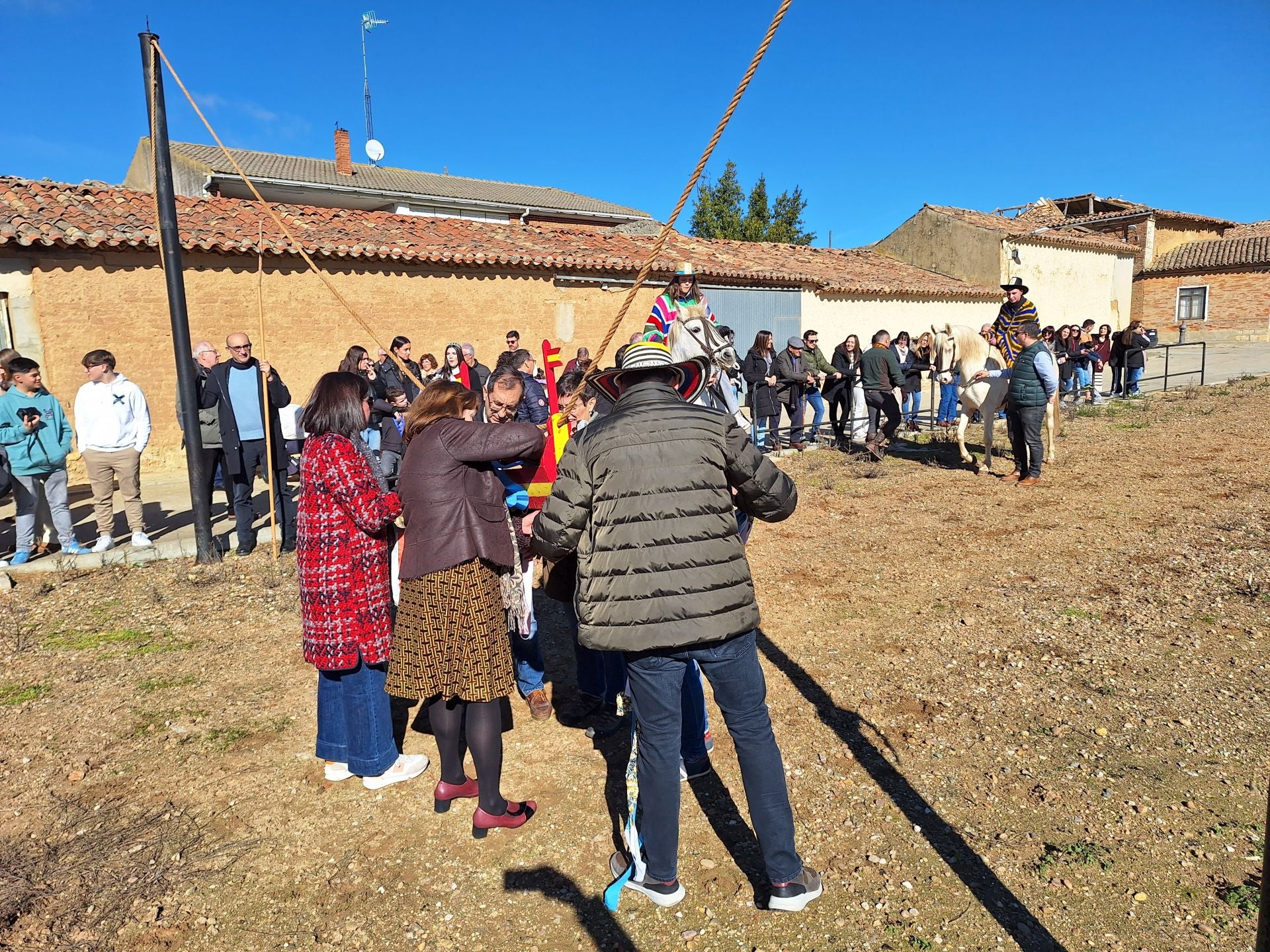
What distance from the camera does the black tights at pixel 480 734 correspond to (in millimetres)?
3197

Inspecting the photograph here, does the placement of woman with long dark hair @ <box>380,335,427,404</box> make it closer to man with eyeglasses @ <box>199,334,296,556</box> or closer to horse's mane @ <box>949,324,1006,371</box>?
man with eyeglasses @ <box>199,334,296,556</box>

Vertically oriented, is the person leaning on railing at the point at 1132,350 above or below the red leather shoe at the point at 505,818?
above

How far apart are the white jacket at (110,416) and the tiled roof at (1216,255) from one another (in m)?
37.8

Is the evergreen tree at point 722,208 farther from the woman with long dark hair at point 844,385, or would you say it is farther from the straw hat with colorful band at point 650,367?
the straw hat with colorful band at point 650,367

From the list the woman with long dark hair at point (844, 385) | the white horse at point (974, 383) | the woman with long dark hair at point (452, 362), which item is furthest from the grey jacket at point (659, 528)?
the woman with long dark hair at point (844, 385)

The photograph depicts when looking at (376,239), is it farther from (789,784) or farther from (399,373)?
(789,784)

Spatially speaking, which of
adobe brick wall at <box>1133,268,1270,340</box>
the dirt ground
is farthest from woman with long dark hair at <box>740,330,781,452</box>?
adobe brick wall at <box>1133,268,1270,340</box>

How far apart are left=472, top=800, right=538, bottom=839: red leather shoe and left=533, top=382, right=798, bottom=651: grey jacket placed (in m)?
1.08

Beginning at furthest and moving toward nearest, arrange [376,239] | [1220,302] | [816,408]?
1. [1220,302]
2. [376,239]
3. [816,408]

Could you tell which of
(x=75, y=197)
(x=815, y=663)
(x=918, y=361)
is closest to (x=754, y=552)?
(x=815, y=663)

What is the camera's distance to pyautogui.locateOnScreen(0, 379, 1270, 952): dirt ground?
2787 millimetres

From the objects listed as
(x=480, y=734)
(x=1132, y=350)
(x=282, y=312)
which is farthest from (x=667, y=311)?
(x=1132, y=350)

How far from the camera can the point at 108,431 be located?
6.79m

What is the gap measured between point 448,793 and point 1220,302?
127ft
